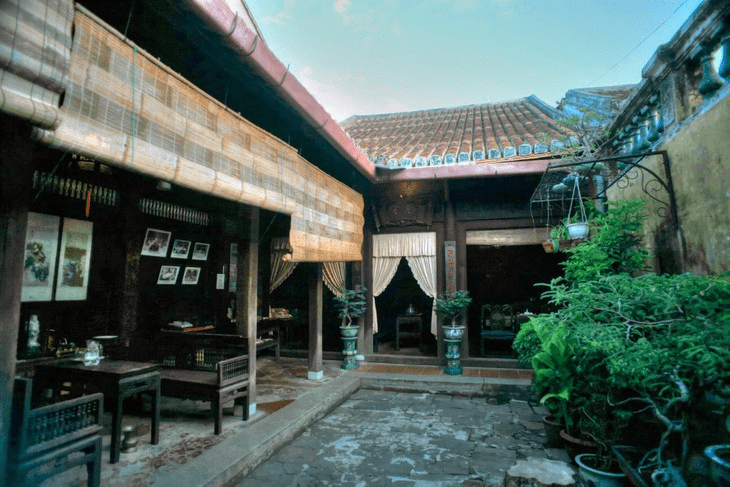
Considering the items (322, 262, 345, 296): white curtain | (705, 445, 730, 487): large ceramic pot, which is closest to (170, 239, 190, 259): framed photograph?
(322, 262, 345, 296): white curtain

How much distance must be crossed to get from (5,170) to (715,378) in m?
4.68

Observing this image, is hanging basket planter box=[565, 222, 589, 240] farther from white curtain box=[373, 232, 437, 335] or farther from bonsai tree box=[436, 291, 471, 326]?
white curtain box=[373, 232, 437, 335]

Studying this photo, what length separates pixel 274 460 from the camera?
14.9 ft

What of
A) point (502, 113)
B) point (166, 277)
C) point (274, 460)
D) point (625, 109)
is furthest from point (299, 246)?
point (502, 113)

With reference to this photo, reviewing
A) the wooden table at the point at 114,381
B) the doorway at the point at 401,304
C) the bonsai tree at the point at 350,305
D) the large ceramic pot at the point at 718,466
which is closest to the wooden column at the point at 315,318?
the bonsai tree at the point at 350,305

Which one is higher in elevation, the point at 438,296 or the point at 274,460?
the point at 438,296

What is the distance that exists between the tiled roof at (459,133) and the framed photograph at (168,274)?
4670 millimetres

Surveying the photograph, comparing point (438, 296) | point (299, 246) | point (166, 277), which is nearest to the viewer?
point (299, 246)

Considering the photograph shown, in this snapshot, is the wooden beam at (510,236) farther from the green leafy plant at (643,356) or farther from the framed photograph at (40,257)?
the framed photograph at (40,257)

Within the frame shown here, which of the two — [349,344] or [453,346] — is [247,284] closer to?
[349,344]

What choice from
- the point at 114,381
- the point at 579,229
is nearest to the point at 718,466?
the point at 579,229

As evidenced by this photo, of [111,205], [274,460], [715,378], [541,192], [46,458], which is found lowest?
[274,460]

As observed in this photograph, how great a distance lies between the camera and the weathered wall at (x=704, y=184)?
373 centimetres

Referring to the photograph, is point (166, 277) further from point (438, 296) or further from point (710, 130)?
point (710, 130)
